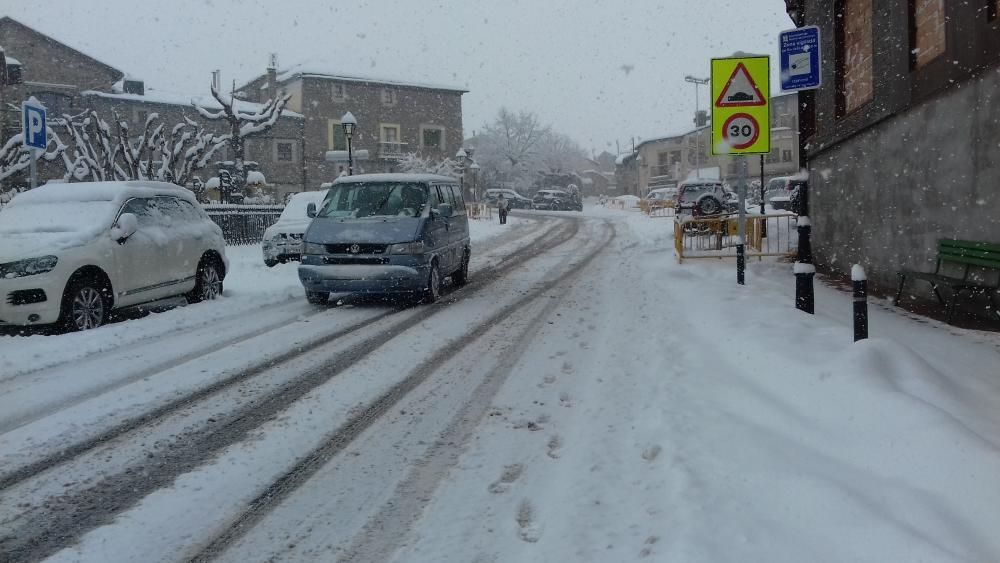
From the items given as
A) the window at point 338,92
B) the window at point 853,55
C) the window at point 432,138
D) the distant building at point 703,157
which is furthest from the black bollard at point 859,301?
the window at point 432,138

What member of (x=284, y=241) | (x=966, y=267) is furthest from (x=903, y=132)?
(x=284, y=241)

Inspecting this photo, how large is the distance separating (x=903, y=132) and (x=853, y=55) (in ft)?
12.3

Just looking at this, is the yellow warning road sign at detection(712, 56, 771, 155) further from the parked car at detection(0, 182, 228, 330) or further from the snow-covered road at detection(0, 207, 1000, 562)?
the parked car at detection(0, 182, 228, 330)

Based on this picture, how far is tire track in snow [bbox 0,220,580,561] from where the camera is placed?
3.39 m

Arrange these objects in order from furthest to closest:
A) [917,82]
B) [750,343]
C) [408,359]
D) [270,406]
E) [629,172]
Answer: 1. [629,172]
2. [917,82]
3. [408,359]
4. [750,343]
5. [270,406]

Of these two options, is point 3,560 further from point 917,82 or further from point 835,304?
point 917,82

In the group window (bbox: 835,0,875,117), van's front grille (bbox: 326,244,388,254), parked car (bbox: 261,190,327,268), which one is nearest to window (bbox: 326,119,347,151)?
parked car (bbox: 261,190,327,268)

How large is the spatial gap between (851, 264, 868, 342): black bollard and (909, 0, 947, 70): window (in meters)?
4.82

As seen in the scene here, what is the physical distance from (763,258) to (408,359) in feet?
36.5

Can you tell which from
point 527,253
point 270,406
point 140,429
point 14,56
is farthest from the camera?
point 14,56

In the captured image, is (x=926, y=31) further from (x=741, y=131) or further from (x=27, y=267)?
(x=27, y=267)

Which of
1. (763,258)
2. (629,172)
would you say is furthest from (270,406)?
(629,172)

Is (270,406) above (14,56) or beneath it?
beneath

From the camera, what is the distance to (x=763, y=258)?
52.1 feet
